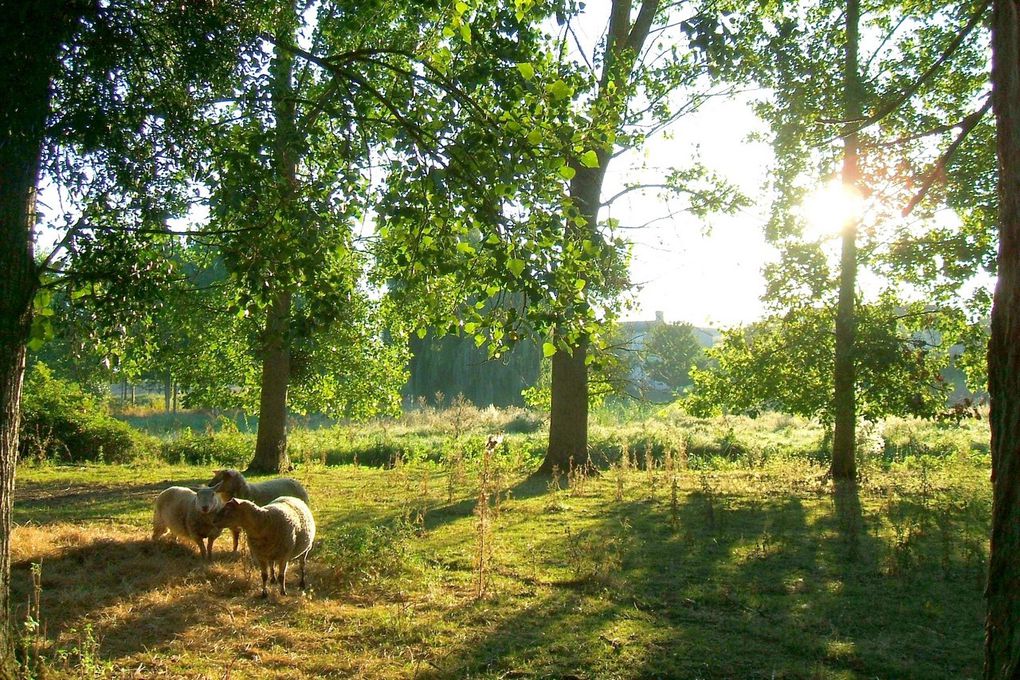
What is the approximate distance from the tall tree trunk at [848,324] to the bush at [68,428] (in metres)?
17.6

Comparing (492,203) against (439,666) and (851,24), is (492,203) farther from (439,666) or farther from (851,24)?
→ (851,24)

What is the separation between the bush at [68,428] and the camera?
20.8 m

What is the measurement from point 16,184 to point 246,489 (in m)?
4.73

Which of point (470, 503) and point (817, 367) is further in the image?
point (817, 367)

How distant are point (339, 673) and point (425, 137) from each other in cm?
408

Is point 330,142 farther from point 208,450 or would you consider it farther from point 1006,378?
point 208,450

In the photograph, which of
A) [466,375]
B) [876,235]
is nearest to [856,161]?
[876,235]

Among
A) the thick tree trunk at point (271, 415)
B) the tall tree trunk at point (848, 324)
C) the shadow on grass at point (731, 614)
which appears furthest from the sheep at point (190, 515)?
the tall tree trunk at point (848, 324)

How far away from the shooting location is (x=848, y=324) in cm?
1581

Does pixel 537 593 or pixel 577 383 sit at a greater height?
pixel 577 383

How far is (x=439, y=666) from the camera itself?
6.06 m

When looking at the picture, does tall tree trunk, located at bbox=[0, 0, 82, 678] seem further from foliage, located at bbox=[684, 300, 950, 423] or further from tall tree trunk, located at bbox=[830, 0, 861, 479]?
foliage, located at bbox=[684, 300, 950, 423]

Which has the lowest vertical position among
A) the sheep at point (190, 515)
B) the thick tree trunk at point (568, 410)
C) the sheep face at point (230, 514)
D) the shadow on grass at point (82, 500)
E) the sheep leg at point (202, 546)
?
the shadow on grass at point (82, 500)

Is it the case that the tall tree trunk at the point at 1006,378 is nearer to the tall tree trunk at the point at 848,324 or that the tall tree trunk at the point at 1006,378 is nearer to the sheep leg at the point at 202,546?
the sheep leg at the point at 202,546
